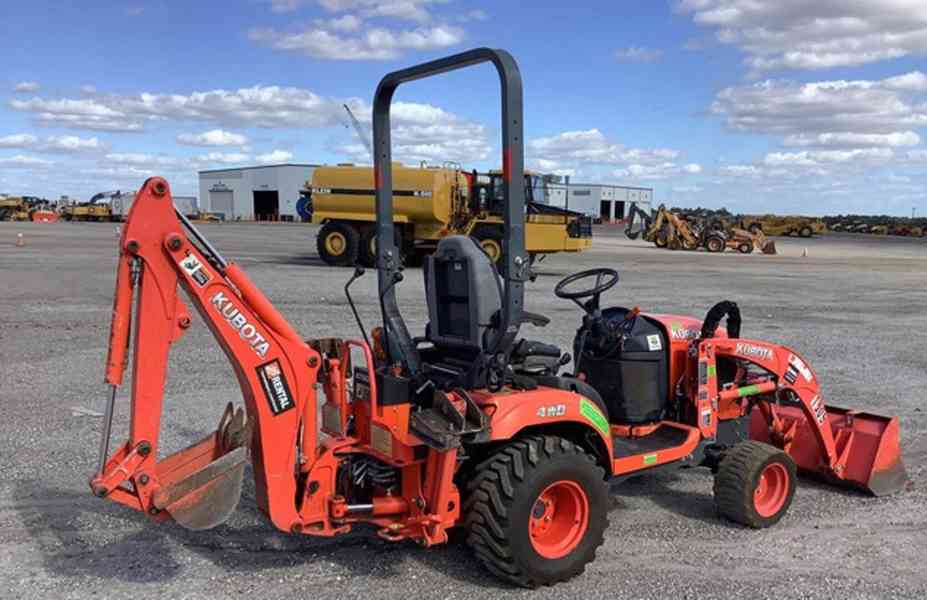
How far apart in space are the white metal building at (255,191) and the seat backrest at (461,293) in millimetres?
79853

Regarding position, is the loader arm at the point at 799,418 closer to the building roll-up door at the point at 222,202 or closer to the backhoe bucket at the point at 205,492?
the backhoe bucket at the point at 205,492

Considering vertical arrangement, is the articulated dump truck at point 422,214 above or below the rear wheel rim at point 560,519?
above

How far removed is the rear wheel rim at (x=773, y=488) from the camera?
16.3 feet

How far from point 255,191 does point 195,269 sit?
86543mm

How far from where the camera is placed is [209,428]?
6.61 meters

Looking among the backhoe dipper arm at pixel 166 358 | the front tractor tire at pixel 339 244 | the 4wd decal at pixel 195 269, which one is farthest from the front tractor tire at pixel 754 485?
the front tractor tire at pixel 339 244

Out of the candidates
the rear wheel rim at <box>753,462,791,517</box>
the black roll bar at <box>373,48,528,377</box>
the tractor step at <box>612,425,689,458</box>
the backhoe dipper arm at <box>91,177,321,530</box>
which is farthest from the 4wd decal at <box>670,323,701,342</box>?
the backhoe dipper arm at <box>91,177,321,530</box>

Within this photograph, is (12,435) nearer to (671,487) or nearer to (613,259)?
(671,487)

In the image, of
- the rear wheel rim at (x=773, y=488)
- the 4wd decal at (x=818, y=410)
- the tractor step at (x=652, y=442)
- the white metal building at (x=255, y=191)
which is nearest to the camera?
the tractor step at (x=652, y=442)

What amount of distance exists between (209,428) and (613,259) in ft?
76.7

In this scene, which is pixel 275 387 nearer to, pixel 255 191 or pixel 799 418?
pixel 799 418

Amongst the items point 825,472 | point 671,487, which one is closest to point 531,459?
point 671,487

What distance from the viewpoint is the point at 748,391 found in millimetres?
5297

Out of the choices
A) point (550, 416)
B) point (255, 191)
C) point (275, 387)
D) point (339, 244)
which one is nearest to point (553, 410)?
point (550, 416)
